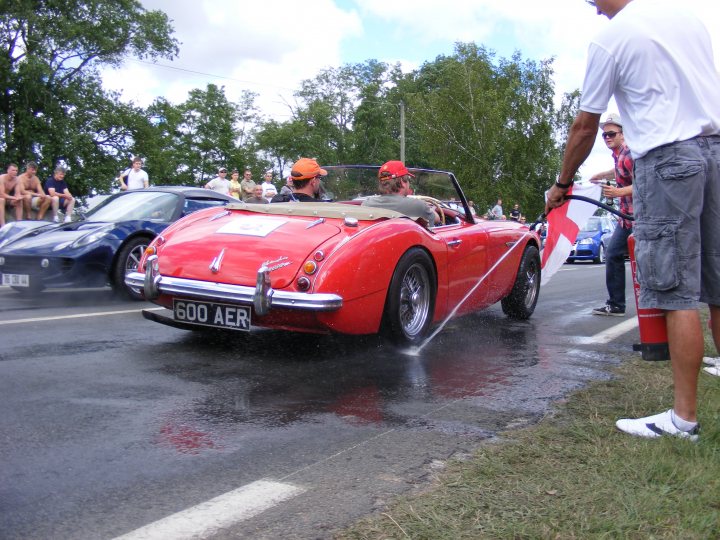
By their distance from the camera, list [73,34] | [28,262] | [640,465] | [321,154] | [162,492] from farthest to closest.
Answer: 1. [321,154]
2. [73,34]
3. [28,262]
4. [640,465]
5. [162,492]

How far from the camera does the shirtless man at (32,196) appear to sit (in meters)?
13.5

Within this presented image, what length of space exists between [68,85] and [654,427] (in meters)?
39.2

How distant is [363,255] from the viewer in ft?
15.5

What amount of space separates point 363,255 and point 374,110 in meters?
68.2

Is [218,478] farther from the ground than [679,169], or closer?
closer

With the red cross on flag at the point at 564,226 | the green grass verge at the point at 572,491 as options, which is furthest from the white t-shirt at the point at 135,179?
the green grass verge at the point at 572,491

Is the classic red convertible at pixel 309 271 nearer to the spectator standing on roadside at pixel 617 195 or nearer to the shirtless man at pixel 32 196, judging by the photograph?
the spectator standing on roadside at pixel 617 195

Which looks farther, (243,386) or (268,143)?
(268,143)

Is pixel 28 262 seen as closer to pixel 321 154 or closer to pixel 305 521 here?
pixel 305 521

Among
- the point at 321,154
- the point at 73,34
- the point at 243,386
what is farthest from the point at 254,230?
the point at 321,154

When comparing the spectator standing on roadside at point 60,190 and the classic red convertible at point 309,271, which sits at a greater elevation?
the spectator standing on roadside at point 60,190

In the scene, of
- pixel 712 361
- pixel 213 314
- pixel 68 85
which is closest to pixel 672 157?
pixel 712 361

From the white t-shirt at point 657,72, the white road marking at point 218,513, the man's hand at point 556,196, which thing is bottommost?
the white road marking at point 218,513

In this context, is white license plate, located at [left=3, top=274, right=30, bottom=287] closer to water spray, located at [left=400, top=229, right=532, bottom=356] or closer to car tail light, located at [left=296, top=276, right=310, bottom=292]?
water spray, located at [left=400, top=229, right=532, bottom=356]
